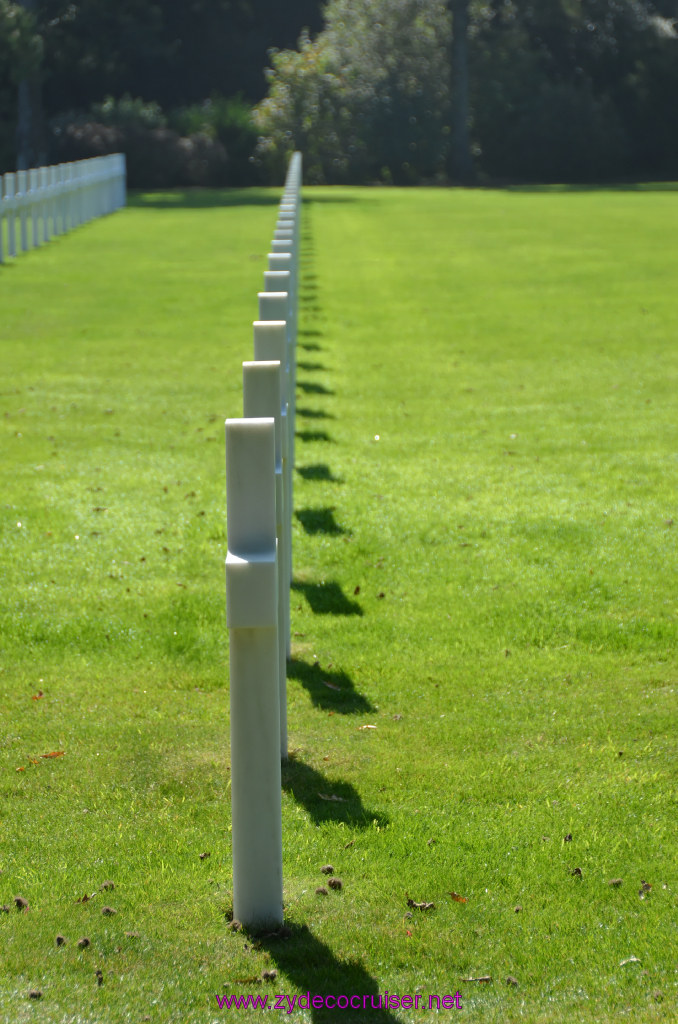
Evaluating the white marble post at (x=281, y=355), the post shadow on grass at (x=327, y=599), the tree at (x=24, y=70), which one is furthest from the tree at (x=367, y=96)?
the white marble post at (x=281, y=355)

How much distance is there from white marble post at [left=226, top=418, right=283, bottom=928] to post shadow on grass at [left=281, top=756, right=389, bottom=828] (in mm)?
768

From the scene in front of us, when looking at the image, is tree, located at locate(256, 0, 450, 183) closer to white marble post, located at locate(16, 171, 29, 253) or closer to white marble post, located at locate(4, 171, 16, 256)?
white marble post, located at locate(16, 171, 29, 253)

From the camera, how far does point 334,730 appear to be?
5125mm

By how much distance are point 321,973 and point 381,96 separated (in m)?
47.3

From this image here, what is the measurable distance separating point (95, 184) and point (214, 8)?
26248mm

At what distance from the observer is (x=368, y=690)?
5520 millimetres

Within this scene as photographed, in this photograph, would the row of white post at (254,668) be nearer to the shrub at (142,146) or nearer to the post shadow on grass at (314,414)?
the post shadow on grass at (314,414)

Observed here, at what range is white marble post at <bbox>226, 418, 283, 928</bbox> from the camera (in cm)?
350

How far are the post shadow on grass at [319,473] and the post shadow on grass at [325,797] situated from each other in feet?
13.4

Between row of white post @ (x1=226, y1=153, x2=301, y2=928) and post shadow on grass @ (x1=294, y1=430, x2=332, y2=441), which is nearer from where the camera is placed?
row of white post @ (x1=226, y1=153, x2=301, y2=928)

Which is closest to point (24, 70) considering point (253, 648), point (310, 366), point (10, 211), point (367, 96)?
point (367, 96)

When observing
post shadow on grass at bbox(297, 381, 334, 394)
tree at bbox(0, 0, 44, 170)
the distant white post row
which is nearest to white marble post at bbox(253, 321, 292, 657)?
post shadow on grass at bbox(297, 381, 334, 394)

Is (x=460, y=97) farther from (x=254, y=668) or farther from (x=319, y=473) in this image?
(x=254, y=668)

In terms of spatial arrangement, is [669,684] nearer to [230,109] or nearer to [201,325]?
[201,325]
